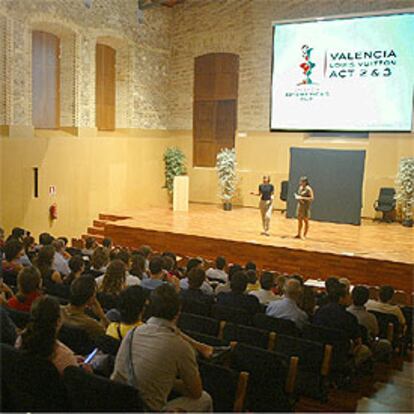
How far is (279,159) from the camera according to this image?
51.1 feet

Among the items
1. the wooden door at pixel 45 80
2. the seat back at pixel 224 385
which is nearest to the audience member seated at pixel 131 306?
the seat back at pixel 224 385

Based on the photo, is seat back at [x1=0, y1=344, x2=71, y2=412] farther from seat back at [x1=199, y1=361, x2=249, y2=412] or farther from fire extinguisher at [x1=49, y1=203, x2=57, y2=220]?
fire extinguisher at [x1=49, y1=203, x2=57, y2=220]

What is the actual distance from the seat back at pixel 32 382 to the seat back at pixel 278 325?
2164 mm

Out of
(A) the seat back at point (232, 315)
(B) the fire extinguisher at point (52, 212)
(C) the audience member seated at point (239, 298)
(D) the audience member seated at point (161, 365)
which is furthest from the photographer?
(B) the fire extinguisher at point (52, 212)

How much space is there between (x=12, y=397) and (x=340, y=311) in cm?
290

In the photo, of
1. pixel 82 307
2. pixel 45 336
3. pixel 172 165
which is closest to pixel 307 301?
pixel 82 307

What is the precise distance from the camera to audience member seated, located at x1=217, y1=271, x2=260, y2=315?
5602 millimetres

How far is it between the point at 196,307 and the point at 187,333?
50.5 inches

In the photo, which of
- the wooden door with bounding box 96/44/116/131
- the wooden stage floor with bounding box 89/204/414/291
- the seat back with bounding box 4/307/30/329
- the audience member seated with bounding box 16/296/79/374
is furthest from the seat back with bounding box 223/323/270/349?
the wooden door with bounding box 96/44/116/131

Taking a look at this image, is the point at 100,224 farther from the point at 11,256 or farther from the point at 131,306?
the point at 131,306

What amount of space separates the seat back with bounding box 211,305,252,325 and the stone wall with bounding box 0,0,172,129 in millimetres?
8241

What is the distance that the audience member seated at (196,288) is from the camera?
5.71 metres

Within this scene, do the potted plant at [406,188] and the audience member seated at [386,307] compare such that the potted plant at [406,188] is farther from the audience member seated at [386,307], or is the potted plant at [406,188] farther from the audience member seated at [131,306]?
the audience member seated at [131,306]

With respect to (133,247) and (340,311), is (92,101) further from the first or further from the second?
(340,311)
